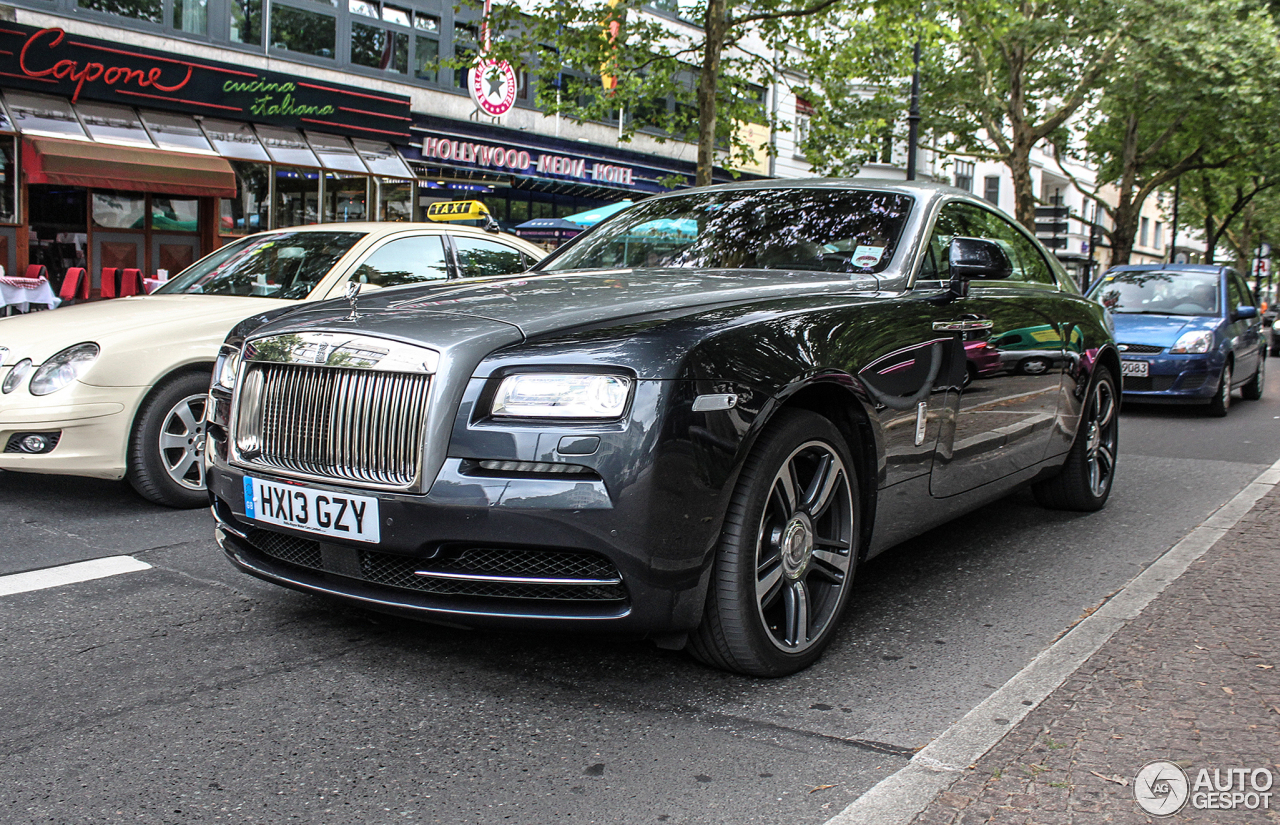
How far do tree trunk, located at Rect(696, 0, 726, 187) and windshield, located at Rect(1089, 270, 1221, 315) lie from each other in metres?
5.34

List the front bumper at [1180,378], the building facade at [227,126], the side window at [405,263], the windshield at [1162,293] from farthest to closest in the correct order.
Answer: the building facade at [227,126], the windshield at [1162,293], the front bumper at [1180,378], the side window at [405,263]

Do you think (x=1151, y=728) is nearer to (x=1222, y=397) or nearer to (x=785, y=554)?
(x=785, y=554)

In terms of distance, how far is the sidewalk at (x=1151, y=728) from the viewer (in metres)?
2.38

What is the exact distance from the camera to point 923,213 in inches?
166

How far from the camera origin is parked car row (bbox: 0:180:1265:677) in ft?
9.07

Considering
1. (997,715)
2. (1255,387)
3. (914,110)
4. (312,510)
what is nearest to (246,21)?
(914,110)

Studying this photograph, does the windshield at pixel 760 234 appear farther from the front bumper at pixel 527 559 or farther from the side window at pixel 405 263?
the side window at pixel 405 263

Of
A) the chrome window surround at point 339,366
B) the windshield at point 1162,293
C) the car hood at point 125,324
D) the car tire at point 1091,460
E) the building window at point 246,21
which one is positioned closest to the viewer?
the chrome window surround at point 339,366

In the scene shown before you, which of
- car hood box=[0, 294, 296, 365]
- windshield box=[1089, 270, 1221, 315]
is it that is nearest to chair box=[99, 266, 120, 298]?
car hood box=[0, 294, 296, 365]

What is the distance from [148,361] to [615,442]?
11.3ft

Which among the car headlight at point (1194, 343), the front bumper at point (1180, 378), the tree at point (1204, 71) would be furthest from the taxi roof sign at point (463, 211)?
the tree at point (1204, 71)

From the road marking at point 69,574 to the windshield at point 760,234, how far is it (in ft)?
6.82

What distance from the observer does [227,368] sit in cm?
361

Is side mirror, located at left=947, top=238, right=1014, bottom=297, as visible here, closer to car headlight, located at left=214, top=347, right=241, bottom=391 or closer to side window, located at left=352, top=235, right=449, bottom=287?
car headlight, located at left=214, top=347, right=241, bottom=391
